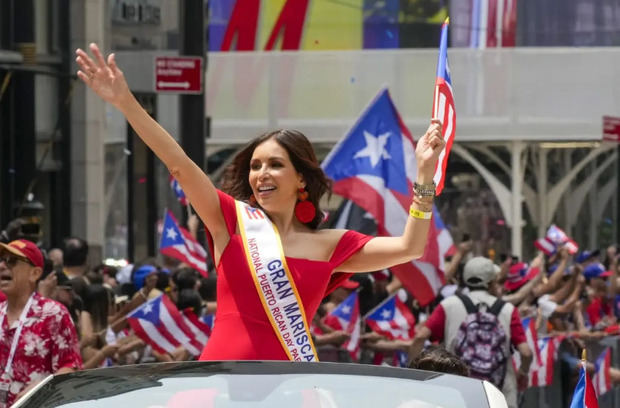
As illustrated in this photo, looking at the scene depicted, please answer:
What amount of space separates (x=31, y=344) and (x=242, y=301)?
1.93 m

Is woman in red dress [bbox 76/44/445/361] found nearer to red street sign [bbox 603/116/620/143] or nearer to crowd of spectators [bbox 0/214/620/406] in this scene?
crowd of spectators [bbox 0/214/620/406]

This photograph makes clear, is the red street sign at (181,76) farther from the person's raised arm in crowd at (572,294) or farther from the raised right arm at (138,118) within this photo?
the raised right arm at (138,118)

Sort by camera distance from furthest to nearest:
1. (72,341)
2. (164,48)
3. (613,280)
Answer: (164,48)
(613,280)
(72,341)

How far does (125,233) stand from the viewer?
2619 cm

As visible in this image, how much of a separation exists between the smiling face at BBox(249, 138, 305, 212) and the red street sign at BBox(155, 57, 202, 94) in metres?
10.4

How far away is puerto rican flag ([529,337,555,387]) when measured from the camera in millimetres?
12852

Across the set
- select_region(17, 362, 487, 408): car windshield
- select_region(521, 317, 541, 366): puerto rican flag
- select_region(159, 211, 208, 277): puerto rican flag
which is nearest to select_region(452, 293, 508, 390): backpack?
select_region(521, 317, 541, 366): puerto rican flag

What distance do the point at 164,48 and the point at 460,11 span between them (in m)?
7.85

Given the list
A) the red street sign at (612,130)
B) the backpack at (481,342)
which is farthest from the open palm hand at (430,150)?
the red street sign at (612,130)

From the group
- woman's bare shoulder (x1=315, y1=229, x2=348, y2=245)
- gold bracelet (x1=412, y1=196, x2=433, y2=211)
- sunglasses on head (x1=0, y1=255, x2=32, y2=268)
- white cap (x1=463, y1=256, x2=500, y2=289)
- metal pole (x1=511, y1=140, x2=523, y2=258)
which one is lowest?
metal pole (x1=511, y1=140, x2=523, y2=258)

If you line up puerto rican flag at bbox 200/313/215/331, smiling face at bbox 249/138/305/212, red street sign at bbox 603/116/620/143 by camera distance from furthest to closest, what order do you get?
red street sign at bbox 603/116/620/143
puerto rican flag at bbox 200/313/215/331
smiling face at bbox 249/138/305/212

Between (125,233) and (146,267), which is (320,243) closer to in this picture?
(146,267)

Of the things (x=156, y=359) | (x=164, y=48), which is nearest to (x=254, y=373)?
(x=156, y=359)

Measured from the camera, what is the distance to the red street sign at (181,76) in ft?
55.1
